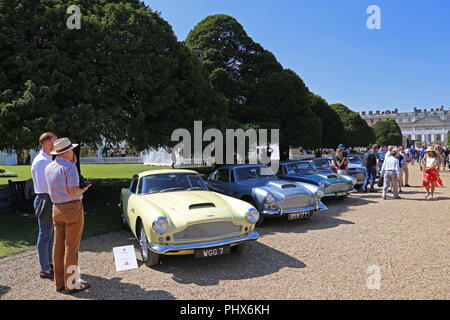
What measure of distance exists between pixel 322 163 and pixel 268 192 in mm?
5731

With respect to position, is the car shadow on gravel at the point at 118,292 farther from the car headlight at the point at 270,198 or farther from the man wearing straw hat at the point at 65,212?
the car headlight at the point at 270,198

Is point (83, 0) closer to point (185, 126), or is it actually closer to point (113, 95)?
point (113, 95)

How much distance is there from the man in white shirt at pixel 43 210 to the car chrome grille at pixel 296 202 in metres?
4.62

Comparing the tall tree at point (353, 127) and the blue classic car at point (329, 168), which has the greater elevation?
the tall tree at point (353, 127)

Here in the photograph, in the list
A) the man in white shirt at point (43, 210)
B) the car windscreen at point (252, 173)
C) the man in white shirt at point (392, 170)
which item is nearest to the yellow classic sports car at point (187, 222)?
A: the man in white shirt at point (43, 210)

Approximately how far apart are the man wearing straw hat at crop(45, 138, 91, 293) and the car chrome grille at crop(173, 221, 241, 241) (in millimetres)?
1339

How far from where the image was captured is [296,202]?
282 inches

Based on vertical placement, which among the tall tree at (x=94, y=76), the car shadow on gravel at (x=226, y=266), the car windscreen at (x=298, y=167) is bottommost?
the car shadow on gravel at (x=226, y=266)

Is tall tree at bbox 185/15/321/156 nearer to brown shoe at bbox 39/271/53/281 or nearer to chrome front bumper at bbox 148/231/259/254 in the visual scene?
chrome front bumper at bbox 148/231/259/254

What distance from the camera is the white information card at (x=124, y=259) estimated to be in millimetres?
4586

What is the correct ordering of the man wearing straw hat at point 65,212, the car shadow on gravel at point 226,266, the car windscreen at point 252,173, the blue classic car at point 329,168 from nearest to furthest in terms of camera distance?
the man wearing straw hat at point 65,212
the car shadow on gravel at point 226,266
the car windscreen at point 252,173
the blue classic car at point 329,168

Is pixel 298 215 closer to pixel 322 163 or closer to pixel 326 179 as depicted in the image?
pixel 326 179

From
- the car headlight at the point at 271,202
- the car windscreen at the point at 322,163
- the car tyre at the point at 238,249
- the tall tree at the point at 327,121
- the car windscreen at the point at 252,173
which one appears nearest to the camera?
the car tyre at the point at 238,249

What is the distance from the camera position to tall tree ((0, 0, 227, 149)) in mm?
7305
